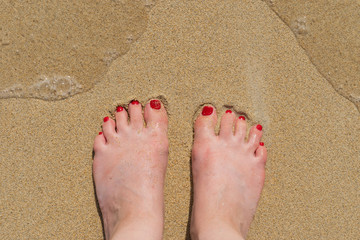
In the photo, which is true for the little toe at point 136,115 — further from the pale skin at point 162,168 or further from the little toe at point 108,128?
the little toe at point 108,128

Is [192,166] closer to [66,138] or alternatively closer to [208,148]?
[208,148]

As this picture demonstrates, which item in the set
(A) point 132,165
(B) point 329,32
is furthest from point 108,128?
(B) point 329,32

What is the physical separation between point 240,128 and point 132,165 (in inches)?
28.5

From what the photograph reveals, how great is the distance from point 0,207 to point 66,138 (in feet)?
1.88

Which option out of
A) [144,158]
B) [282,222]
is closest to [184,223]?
[144,158]

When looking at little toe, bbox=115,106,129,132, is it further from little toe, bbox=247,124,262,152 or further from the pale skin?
little toe, bbox=247,124,262,152

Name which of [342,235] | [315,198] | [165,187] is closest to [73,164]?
[165,187]

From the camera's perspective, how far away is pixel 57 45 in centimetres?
188

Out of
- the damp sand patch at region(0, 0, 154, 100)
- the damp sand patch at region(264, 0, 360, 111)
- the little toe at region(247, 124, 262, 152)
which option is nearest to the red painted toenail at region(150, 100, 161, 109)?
the damp sand patch at region(0, 0, 154, 100)

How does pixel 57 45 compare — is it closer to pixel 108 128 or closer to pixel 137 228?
pixel 108 128

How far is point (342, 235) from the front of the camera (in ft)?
6.27

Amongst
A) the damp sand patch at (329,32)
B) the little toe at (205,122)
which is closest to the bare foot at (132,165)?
the little toe at (205,122)

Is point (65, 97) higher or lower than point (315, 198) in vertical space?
higher

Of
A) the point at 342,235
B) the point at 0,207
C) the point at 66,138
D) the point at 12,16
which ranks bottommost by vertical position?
the point at 342,235
